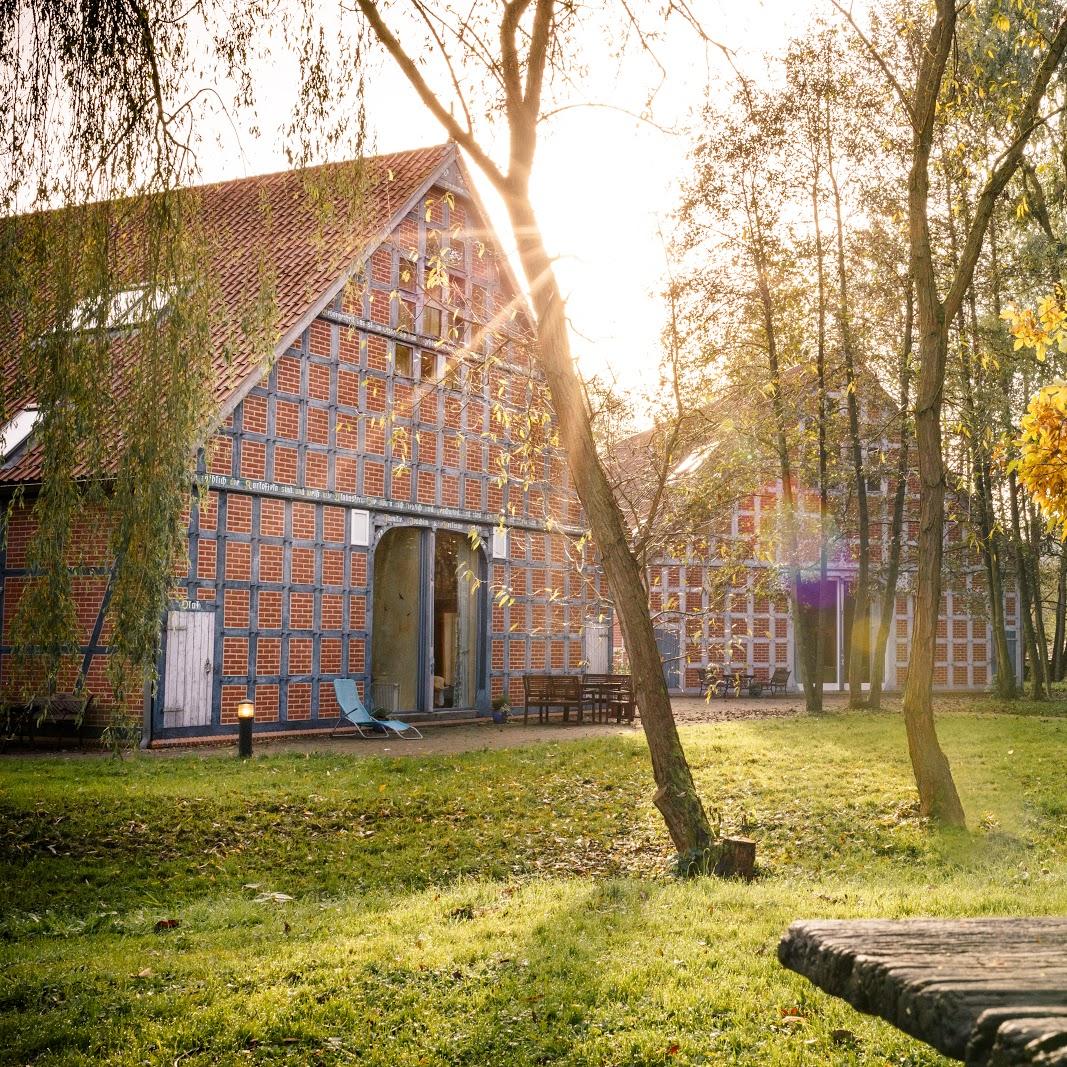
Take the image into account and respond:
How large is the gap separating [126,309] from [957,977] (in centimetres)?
719

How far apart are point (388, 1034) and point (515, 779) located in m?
8.35

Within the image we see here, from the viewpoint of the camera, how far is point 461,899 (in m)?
7.04

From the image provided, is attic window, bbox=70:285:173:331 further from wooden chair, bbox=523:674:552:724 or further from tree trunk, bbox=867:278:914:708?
tree trunk, bbox=867:278:914:708

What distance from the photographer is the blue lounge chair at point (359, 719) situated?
57.4 feet

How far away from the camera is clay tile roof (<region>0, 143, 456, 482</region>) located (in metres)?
8.59

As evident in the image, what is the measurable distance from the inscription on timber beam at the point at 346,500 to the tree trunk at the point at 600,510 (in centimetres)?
599

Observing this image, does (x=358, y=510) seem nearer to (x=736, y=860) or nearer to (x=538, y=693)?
(x=538, y=693)

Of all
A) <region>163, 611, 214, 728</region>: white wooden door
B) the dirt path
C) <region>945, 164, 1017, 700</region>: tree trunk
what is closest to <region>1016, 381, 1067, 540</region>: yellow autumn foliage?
the dirt path

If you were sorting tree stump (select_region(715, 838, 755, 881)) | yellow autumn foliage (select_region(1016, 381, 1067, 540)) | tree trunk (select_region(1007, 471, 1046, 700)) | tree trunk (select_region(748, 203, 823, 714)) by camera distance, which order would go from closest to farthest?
yellow autumn foliage (select_region(1016, 381, 1067, 540)) < tree stump (select_region(715, 838, 755, 881)) < tree trunk (select_region(748, 203, 823, 714)) < tree trunk (select_region(1007, 471, 1046, 700))

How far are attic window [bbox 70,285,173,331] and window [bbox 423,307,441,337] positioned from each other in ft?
40.6

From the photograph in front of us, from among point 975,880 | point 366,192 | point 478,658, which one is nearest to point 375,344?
point 478,658

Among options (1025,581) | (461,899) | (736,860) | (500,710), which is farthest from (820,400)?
(461,899)

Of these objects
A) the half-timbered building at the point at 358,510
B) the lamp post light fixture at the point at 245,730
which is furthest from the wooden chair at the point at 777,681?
the lamp post light fixture at the point at 245,730

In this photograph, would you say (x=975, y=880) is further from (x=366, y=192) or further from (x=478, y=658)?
(x=478, y=658)
